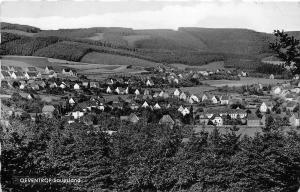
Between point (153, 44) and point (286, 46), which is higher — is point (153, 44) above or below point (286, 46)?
below

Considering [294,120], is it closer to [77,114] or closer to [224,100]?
[224,100]

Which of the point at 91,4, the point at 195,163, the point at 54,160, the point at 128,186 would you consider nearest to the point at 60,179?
the point at 54,160

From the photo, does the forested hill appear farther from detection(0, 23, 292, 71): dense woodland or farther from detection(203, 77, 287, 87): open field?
detection(203, 77, 287, 87): open field

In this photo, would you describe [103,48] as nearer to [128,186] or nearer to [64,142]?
[64,142]

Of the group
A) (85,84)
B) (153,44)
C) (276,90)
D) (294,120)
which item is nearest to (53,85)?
(85,84)

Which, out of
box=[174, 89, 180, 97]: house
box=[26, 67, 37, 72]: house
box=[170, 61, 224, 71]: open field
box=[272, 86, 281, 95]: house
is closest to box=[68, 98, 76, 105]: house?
box=[26, 67, 37, 72]: house

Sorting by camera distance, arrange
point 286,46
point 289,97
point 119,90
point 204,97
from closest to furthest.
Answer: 1. point 286,46
2. point 289,97
3. point 119,90
4. point 204,97

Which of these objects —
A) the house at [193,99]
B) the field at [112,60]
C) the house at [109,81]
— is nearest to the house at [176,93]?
the house at [193,99]

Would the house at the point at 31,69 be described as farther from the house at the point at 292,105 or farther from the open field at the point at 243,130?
the house at the point at 292,105
